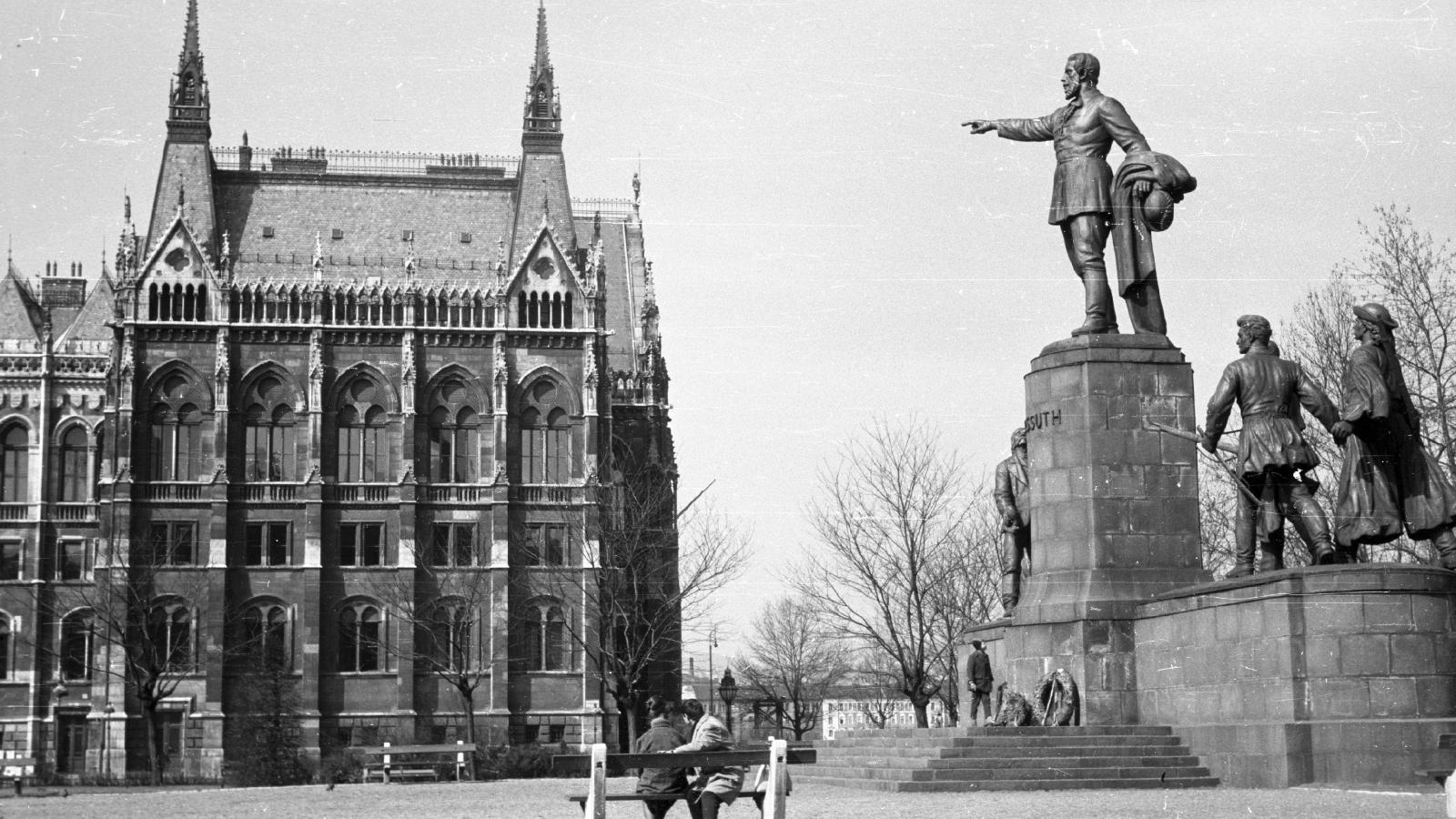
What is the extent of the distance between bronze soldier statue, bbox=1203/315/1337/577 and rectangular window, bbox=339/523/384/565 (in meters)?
59.4

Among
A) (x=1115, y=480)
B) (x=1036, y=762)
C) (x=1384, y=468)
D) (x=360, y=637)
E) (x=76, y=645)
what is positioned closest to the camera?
(x=1384, y=468)

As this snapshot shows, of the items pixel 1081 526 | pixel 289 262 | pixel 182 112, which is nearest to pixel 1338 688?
pixel 1081 526

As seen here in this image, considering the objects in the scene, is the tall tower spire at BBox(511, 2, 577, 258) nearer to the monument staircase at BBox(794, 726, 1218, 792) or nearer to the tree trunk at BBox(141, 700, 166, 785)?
the tree trunk at BBox(141, 700, 166, 785)

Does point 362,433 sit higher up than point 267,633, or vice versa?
point 362,433

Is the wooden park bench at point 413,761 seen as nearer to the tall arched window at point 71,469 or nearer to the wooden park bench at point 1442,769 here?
the tall arched window at point 71,469

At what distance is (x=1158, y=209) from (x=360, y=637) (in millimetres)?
58103

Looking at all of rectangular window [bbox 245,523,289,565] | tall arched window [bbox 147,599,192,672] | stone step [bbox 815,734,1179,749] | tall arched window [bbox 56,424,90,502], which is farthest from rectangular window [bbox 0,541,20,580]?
stone step [bbox 815,734,1179,749]

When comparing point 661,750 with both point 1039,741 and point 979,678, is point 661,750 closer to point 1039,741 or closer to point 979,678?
point 1039,741

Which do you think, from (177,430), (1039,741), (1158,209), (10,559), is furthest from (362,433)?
(1039,741)

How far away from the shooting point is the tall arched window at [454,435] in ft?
261

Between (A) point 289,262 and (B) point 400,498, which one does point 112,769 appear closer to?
(B) point 400,498

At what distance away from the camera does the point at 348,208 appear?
281 feet

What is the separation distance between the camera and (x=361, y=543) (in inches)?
3088

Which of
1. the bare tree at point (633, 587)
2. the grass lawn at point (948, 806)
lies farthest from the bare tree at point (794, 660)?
the grass lawn at point (948, 806)
